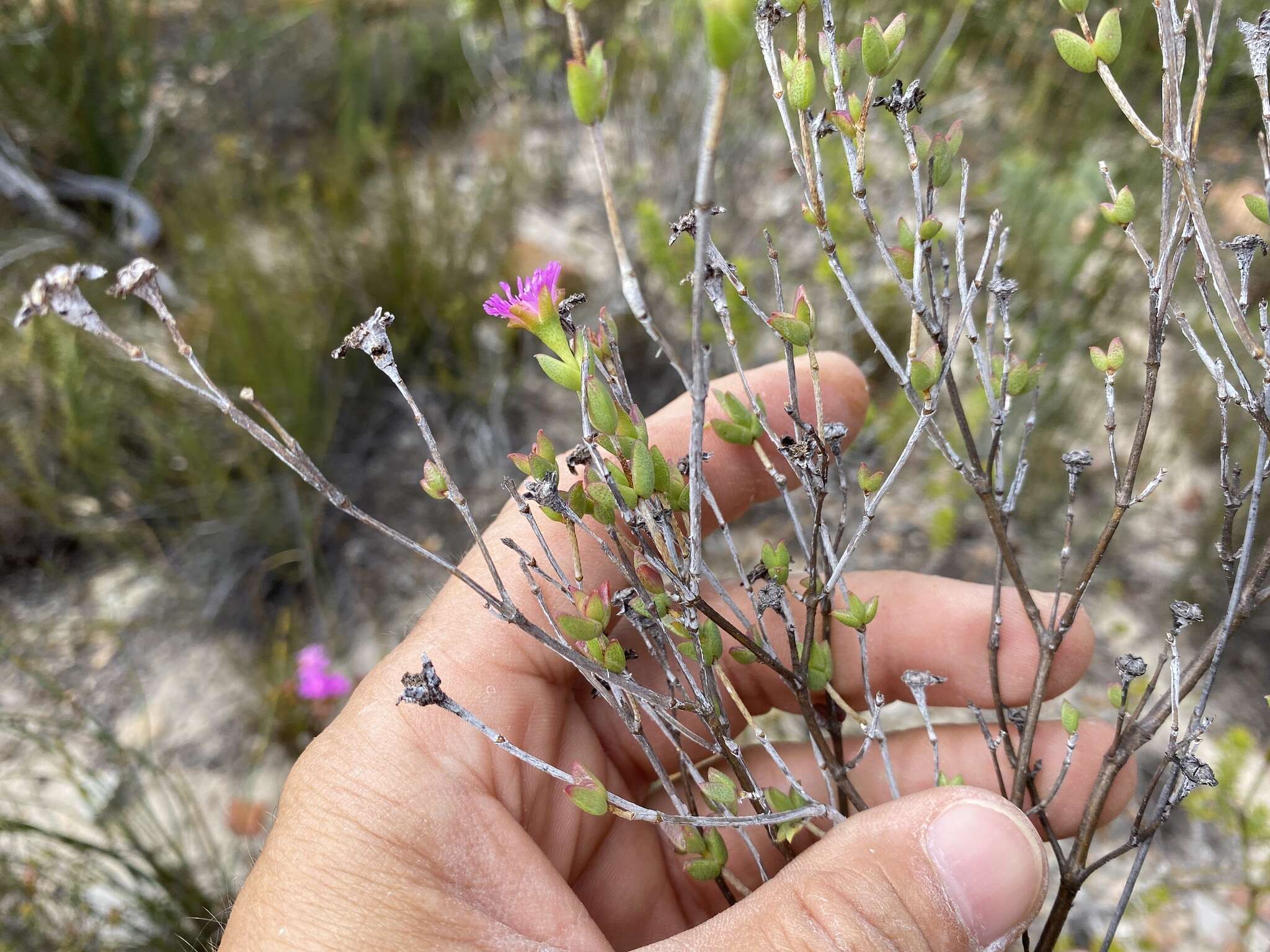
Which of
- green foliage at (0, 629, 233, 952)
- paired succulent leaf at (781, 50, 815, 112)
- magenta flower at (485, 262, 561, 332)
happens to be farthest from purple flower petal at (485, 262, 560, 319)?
green foliage at (0, 629, 233, 952)

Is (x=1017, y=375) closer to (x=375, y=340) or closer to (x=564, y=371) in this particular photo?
(x=564, y=371)

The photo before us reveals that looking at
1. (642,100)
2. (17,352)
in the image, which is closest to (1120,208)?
(642,100)

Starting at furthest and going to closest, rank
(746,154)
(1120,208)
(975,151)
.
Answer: (975,151), (746,154), (1120,208)

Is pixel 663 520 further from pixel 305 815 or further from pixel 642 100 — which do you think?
pixel 642 100

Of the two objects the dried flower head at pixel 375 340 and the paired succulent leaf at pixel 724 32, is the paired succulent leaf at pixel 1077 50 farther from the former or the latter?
the dried flower head at pixel 375 340

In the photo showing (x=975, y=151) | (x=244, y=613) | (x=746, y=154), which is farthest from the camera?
(x=975, y=151)

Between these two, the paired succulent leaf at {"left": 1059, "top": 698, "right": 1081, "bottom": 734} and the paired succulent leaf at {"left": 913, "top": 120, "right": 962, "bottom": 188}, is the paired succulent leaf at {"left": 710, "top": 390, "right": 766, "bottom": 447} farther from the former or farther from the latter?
the paired succulent leaf at {"left": 1059, "top": 698, "right": 1081, "bottom": 734}

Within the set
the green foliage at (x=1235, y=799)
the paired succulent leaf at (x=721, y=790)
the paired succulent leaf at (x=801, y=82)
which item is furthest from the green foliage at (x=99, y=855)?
the green foliage at (x=1235, y=799)
